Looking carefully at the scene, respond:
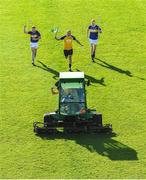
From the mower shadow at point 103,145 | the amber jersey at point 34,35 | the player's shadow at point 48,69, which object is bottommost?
the mower shadow at point 103,145

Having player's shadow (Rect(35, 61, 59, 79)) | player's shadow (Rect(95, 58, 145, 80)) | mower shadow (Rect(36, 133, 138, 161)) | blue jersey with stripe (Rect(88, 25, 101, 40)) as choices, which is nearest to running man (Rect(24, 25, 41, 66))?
player's shadow (Rect(35, 61, 59, 79))

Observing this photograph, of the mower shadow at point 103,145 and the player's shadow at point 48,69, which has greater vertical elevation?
the player's shadow at point 48,69

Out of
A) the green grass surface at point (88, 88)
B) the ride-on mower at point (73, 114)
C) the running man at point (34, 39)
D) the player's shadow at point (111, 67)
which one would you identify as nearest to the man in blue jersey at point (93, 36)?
the player's shadow at point (111, 67)

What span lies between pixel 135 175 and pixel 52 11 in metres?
17.1

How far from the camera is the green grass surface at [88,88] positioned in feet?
68.0

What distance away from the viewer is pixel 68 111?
2236 centimetres

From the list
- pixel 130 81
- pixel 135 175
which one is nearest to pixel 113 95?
pixel 130 81

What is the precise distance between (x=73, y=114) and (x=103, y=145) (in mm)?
1673

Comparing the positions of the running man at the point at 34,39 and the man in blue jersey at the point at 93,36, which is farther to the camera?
the man in blue jersey at the point at 93,36

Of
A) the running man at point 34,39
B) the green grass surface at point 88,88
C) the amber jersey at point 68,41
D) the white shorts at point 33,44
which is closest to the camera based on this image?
the green grass surface at point 88,88

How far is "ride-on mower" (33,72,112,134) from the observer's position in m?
22.3

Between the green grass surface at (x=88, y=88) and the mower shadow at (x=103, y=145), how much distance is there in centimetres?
4

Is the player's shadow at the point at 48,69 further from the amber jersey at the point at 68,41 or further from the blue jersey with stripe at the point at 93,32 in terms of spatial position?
the blue jersey with stripe at the point at 93,32

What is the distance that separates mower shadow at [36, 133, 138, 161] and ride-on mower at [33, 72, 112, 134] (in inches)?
9.1
